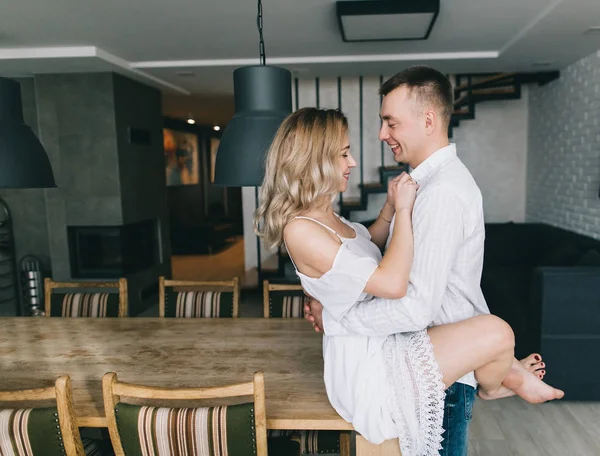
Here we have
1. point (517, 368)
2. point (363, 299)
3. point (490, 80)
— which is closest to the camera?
point (363, 299)

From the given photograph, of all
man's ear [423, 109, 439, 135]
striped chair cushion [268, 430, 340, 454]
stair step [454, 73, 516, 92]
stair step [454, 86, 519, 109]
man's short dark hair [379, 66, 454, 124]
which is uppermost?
stair step [454, 73, 516, 92]

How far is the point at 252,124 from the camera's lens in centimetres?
170

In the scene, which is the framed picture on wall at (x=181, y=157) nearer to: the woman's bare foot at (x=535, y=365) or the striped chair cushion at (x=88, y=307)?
the striped chair cushion at (x=88, y=307)

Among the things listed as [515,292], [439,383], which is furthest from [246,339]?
[515,292]

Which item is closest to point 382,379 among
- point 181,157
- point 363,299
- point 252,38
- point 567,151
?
point 363,299

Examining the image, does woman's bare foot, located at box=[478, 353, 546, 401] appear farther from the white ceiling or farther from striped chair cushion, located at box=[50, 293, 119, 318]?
the white ceiling

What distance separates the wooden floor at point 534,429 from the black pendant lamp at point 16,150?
247cm

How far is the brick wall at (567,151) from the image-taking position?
13.9ft

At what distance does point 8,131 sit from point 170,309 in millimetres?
1098

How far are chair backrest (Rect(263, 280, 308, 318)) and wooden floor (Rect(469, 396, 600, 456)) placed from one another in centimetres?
118

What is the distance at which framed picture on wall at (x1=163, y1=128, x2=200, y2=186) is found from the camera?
920cm

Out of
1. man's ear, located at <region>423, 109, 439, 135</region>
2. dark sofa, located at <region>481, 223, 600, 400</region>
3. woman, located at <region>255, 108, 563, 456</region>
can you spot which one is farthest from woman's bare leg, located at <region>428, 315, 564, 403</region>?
dark sofa, located at <region>481, 223, 600, 400</region>

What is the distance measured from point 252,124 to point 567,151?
414 cm

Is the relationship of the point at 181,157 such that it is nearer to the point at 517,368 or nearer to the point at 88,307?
the point at 88,307
